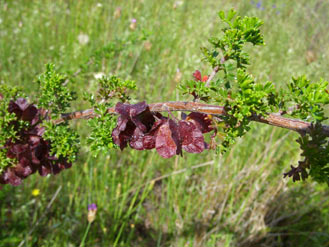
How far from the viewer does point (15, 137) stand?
3.66 feet

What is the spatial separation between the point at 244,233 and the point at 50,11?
3311 millimetres

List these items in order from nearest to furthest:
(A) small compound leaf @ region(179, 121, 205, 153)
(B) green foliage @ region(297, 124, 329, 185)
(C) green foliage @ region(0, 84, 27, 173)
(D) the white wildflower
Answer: (B) green foliage @ region(297, 124, 329, 185)
(A) small compound leaf @ region(179, 121, 205, 153)
(C) green foliage @ region(0, 84, 27, 173)
(D) the white wildflower

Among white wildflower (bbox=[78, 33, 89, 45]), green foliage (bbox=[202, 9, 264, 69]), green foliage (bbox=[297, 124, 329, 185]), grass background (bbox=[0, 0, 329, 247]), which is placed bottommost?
grass background (bbox=[0, 0, 329, 247])

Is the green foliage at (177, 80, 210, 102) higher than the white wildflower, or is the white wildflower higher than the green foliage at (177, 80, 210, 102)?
the white wildflower

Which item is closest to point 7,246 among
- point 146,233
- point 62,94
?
point 146,233

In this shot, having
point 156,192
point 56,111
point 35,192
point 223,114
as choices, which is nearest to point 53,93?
point 56,111

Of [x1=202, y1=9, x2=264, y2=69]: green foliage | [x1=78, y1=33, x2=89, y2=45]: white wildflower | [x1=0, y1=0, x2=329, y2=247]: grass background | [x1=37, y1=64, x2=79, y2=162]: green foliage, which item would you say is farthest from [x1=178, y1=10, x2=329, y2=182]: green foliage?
[x1=78, y1=33, x2=89, y2=45]: white wildflower

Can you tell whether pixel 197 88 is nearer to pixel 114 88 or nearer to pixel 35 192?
pixel 114 88

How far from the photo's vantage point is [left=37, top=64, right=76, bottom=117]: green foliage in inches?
43.6

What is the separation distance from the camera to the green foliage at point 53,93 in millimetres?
1107

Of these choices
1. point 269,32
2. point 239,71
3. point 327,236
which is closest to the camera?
point 239,71

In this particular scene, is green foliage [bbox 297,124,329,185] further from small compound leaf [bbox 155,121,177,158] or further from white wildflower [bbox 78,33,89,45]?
white wildflower [bbox 78,33,89,45]

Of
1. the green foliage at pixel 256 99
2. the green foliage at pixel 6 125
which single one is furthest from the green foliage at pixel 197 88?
the green foliage at pixel 6 125

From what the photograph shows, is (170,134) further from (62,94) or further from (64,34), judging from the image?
(64,34)
